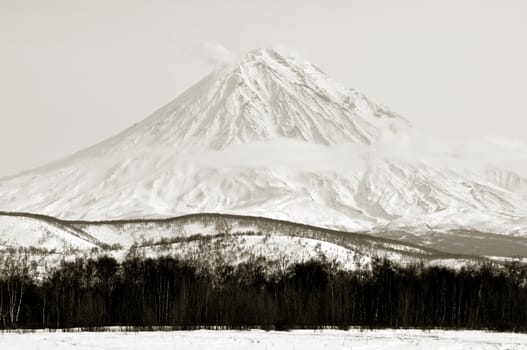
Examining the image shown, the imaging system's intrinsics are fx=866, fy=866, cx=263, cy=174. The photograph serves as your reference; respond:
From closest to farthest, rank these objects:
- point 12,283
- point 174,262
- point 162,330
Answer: point 162,330
point 12,283
point 174,262

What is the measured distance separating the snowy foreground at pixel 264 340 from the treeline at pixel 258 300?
13.8 metres

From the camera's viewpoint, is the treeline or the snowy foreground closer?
the snowy foreground

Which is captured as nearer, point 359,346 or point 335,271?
point 359,346

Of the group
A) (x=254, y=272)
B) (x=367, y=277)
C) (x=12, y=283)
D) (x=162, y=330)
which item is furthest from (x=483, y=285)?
(x=12, y=283)

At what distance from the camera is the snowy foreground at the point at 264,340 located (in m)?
50.5

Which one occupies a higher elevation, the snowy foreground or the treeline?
the treeline

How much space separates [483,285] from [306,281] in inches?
784

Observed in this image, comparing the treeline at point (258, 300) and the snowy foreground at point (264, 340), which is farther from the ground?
the treeline at point (258, 300)

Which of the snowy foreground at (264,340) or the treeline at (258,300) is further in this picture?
the treeline at (258,300)

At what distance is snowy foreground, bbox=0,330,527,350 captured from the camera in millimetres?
50469

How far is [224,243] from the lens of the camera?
14425 centimetres

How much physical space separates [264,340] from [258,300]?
100 ft

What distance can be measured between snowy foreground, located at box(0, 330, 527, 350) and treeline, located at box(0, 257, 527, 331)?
13.8 meters

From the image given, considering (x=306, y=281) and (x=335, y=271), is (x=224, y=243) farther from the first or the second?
(x=306, y=281)
